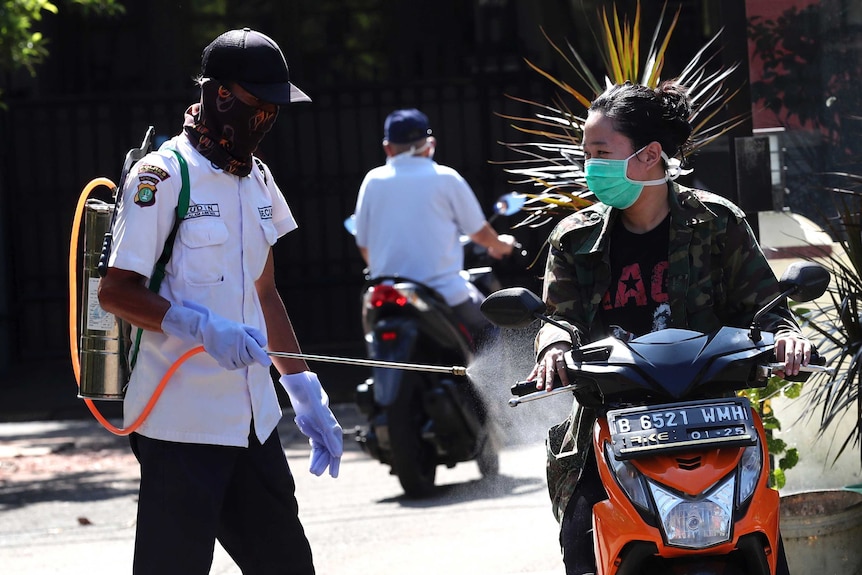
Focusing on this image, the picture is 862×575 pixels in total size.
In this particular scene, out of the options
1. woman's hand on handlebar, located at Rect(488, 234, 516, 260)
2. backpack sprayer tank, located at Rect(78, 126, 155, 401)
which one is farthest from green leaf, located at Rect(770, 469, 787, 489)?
woman's hand on handlebar, located at Rect(488, 234, 516, 260)

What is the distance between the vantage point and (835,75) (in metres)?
6.01

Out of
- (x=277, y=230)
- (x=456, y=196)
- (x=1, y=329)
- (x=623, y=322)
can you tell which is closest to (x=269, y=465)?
(x=277, y=230)

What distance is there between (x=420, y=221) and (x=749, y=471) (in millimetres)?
4929

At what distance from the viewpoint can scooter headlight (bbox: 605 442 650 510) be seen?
10.2 feet

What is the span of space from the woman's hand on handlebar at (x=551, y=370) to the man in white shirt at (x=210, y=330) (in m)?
0.76

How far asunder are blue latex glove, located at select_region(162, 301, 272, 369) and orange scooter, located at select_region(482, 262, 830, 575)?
2.84 feet

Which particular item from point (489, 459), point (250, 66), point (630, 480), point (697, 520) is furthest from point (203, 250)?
point (489, 459)

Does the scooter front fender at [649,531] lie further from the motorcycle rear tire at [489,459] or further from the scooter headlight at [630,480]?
the motorcycle rear tire at [489,459]

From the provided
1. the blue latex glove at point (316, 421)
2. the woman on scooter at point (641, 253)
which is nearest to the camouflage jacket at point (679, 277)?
the woman on scooter at point (641, 253)

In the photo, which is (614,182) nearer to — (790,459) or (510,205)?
(790,459)

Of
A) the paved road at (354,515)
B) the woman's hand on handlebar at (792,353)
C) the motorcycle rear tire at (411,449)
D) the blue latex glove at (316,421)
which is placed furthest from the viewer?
the motorcycle rear tire at (411,449)

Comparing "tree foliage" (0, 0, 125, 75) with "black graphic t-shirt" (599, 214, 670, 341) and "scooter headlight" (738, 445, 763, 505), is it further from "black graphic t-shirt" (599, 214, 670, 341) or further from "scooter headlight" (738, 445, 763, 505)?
"scooter headlight" (738, 445, 763, 505)

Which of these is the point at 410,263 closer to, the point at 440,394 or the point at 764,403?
the point at 440,394

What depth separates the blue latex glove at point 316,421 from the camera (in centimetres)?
420
